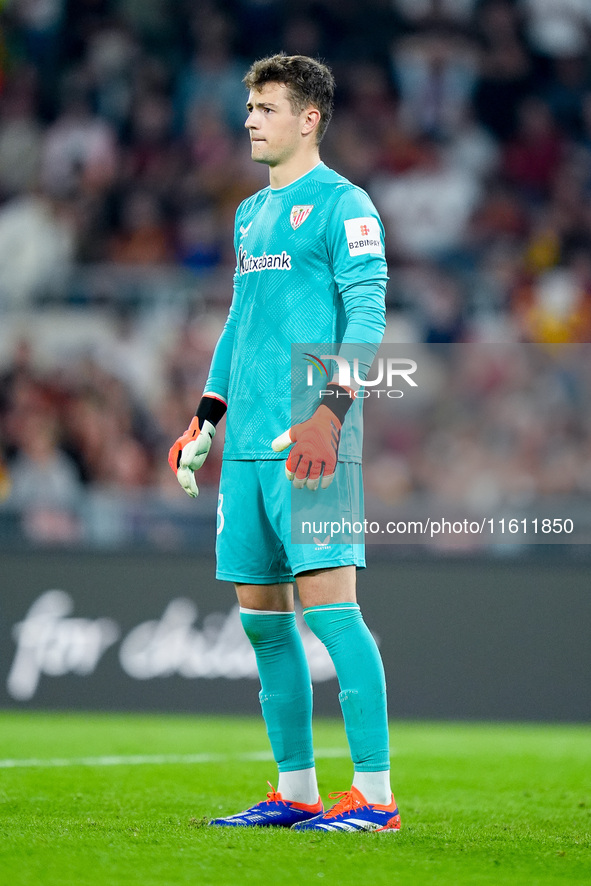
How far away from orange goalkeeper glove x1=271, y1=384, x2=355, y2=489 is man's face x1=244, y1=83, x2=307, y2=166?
30.7 inches

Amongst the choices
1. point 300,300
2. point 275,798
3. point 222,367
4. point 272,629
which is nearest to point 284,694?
point 272,629

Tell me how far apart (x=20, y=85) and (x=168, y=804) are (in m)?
8.91

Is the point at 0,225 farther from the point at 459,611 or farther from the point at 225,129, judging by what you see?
the point at 459,611

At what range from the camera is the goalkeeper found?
340 cm

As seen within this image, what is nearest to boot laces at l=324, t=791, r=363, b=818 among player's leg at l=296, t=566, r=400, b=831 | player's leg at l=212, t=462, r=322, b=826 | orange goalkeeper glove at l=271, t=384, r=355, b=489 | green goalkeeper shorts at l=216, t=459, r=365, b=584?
player's leg at l=296, t=566, r=400, b=831

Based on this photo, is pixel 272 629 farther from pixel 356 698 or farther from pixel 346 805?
pixel 346 805

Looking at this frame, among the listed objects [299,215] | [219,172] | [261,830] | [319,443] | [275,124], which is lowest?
[261,830]

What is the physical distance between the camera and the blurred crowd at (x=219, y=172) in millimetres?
8789

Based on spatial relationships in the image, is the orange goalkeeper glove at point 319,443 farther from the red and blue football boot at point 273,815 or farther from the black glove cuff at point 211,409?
the red and blue football boot at point 273,815

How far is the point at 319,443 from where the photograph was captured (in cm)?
334

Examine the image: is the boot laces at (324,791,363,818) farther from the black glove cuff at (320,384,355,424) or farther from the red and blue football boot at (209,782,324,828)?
the black glove cuff at (320,384,355,424)

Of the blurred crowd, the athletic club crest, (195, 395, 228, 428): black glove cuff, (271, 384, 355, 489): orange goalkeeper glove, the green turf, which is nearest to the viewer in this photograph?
the green turf

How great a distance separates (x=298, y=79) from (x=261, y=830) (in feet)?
7.04

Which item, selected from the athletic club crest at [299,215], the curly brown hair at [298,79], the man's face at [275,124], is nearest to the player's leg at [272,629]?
the athletic club crest at [299,215]
